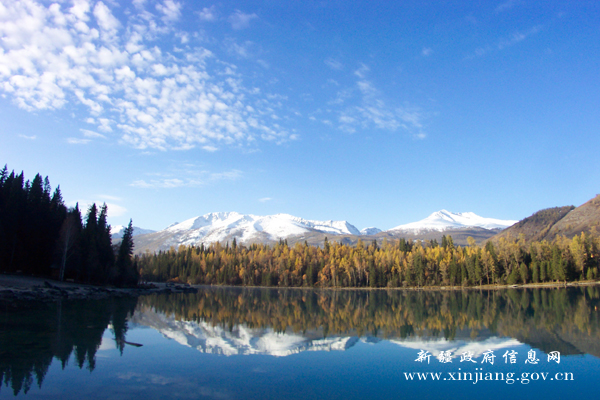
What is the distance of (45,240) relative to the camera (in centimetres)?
6500

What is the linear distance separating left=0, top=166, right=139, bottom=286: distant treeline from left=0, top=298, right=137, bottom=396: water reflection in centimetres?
3484

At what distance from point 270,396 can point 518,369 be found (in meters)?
12.2

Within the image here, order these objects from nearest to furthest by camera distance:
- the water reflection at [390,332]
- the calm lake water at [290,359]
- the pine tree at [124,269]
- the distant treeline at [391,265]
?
the calm lake water at [290,359], the water reflection at [390,332], the pine tree at [124,269], the distant treeline at [391,265]

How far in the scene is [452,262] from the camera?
11119 cm

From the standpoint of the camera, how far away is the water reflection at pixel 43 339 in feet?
45.8

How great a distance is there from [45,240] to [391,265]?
347ft

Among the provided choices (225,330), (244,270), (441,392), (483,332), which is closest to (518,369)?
(441,392)

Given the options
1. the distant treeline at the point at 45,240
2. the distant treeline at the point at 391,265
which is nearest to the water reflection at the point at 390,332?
the distant treeline at the point at 45,240

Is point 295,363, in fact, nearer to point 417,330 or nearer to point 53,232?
point 417,330

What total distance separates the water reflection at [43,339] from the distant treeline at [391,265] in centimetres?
10389

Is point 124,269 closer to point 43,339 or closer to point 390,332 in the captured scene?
point 43,339

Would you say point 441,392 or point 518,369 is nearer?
point 441,392

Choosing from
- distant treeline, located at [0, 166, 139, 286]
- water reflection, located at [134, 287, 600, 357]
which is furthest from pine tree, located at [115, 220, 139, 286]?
water reflection, located at [134, 287, 600, 357]

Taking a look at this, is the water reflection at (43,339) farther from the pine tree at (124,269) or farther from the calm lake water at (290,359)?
the pine tree at (124,269)
